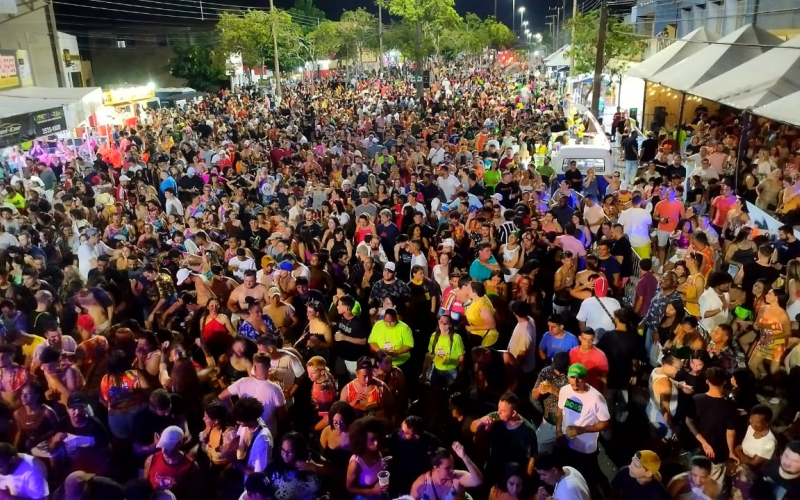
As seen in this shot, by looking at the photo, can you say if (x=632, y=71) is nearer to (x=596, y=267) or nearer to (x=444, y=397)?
(x=596, y=267)

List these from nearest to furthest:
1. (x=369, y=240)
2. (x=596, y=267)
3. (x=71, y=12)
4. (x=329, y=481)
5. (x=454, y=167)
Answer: (x=329, y=481) < (x=596, y=267) < (x=369, y=240) < (x=454, y=167) < (x=71, y=12)

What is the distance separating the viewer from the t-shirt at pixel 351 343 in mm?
6230

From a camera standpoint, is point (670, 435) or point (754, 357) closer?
point (670, 435)

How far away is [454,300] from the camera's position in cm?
655

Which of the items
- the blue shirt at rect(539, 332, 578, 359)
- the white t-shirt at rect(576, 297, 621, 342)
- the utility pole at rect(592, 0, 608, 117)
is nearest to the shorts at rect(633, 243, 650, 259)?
the white t-shirt at rect(576, 297, 621, 342)

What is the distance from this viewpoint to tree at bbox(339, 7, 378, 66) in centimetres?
6047

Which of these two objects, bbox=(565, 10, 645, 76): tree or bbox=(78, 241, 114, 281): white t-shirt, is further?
bbox=(565, 10, 645, 76): tree

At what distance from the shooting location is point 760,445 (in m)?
4.34

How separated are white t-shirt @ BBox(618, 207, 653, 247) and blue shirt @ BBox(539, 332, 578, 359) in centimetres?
367

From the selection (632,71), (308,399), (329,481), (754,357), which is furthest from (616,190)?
(632,71)

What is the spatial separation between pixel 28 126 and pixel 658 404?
13.9 m

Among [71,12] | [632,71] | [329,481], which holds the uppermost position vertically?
[71,12]

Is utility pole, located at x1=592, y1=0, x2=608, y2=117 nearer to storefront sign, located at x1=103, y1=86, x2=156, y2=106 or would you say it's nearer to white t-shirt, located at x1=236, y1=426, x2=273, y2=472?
storefront sign, located at x1=103, y1=86, x2=156, y2=106

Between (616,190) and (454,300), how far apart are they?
5.37 metres
